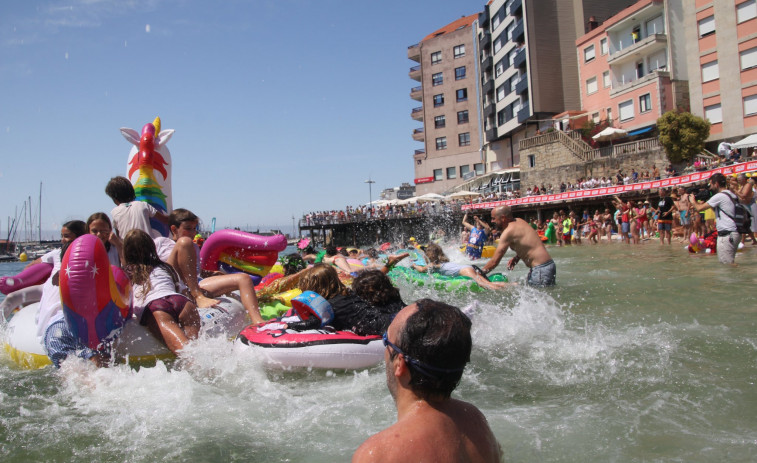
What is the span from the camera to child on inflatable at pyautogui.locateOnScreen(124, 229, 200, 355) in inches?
200

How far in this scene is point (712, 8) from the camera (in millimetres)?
28625

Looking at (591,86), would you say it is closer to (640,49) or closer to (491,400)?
(640,49)

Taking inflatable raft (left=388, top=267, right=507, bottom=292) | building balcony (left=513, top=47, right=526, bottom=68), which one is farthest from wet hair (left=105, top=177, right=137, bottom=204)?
building balcony (left=513, top=47, right=526, bottom=68)

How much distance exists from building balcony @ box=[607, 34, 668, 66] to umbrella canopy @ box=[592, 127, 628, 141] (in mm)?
4669

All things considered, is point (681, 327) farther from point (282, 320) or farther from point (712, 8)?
point (712, 8)

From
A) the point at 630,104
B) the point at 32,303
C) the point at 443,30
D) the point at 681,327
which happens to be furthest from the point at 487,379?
the point at 443,30

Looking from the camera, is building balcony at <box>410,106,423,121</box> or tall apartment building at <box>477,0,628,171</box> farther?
building balcony at <box>410,106,423,121</box>

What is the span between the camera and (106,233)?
558 cm

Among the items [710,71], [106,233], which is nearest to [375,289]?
[106,233]

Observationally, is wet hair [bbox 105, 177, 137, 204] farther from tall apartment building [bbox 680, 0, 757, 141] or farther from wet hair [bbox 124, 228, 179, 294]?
tall apartment building [bbox 680, 0, 757, 141]

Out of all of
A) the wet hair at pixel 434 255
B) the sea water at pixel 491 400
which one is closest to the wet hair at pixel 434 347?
the sea water at pixel 491 400

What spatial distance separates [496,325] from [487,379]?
151 centimetres

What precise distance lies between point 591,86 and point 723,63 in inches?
412

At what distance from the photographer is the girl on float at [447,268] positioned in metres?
8.98
